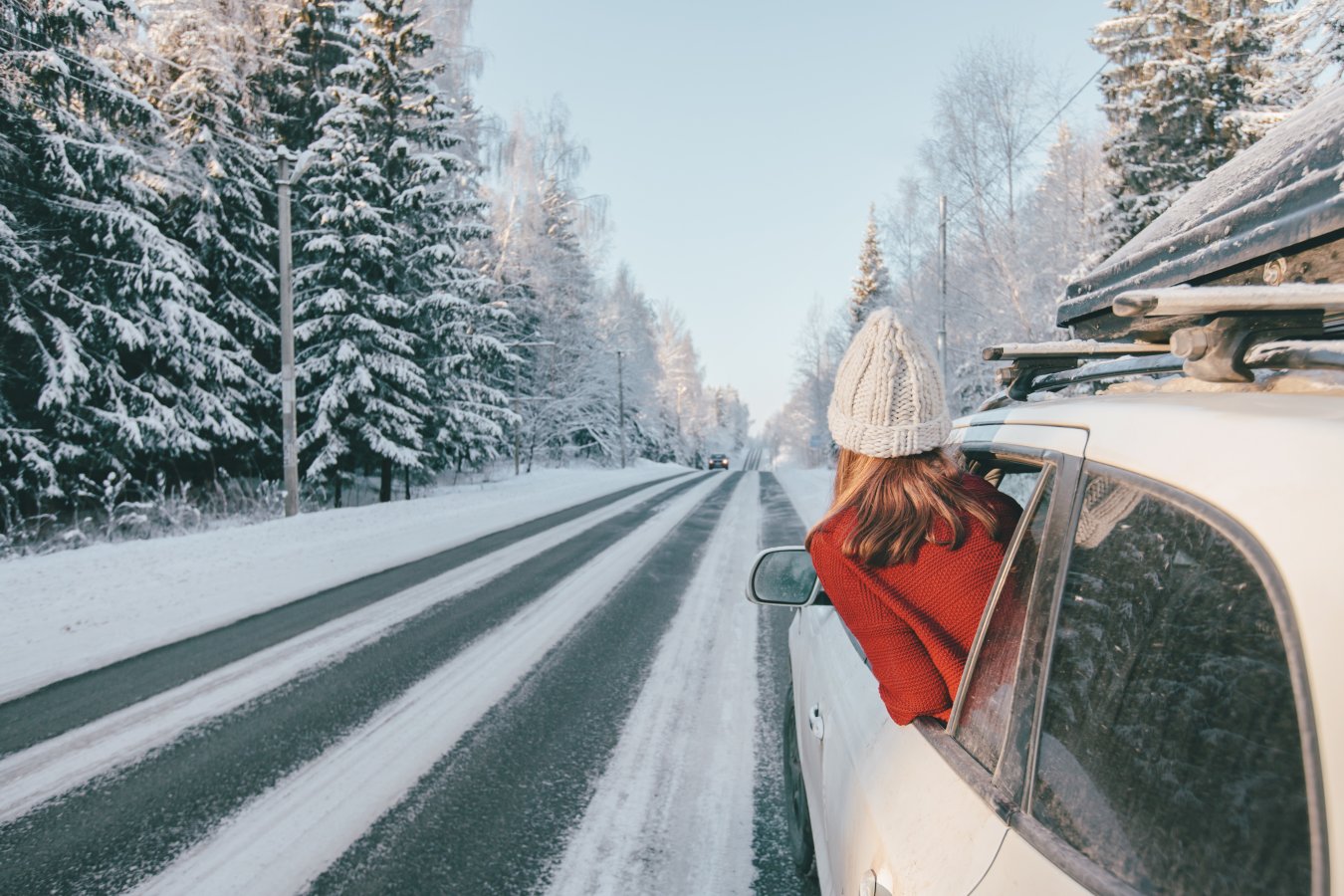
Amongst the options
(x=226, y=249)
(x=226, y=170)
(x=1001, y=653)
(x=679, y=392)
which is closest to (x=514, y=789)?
(x=1001, y=653)

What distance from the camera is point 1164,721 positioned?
865 millimetres

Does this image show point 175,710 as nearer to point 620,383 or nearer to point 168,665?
point 168,665

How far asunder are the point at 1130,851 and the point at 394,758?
3.53 metres

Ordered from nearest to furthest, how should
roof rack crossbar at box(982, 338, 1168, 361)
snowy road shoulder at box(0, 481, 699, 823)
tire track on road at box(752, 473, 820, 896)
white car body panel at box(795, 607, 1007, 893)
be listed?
white car body panel at box(795, 607, 1007, 893), roof rack crossbar at box(982, 338, 1168, 361), tire track on road at box(752, 473, 820, 896), snowy road shoulder at box(0, 481, 699, 823)

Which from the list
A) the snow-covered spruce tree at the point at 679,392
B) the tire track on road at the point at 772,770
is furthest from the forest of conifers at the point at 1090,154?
the snow-covered spruce tree at the point at 679,392

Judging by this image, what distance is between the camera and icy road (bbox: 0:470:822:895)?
8.95 ft

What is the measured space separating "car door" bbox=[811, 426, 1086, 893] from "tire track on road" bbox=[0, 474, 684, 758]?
4260 mm

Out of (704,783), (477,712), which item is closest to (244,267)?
(477,712)

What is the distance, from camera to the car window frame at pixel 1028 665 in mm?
1121

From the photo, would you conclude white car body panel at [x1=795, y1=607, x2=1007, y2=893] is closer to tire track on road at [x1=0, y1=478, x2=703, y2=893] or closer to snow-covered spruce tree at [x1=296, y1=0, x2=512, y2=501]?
tire track on road at [x1=0, y1=478, x2=703, y2=893]

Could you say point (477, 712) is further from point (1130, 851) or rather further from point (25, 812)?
point (1130, 851)

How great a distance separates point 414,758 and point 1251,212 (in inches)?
151

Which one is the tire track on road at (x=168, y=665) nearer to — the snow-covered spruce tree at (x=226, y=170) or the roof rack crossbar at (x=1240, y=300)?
the roof rack crossbar at (x=1240, y=300)

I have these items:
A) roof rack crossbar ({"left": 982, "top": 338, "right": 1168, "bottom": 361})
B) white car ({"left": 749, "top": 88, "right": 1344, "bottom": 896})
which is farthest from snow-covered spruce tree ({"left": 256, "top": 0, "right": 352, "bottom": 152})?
white car ({"left": 749, "top": 88, "right": 1344, "bottom": 896})
